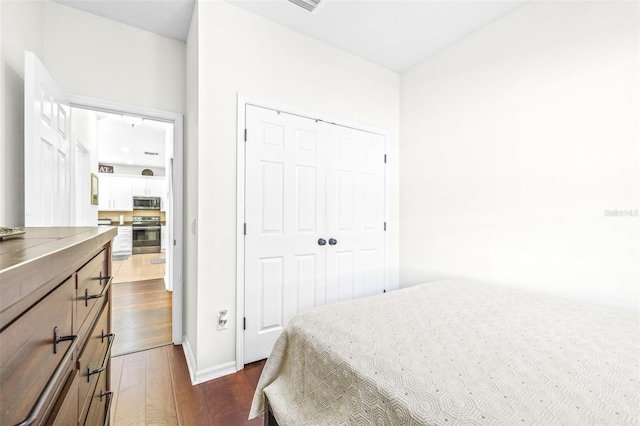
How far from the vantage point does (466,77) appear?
242 centimetres

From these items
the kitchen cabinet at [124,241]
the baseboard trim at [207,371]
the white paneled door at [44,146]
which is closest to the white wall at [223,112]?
the baseboard trim at [207,371]

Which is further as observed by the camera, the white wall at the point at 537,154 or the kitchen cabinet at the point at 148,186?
the kitchen cabinet at the point at 148,186

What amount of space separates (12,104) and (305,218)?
1909 mm

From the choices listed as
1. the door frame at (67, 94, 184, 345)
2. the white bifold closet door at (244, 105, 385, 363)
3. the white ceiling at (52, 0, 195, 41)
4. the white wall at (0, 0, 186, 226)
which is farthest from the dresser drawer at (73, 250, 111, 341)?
the white ceiling at (52, 0, 195, 41)

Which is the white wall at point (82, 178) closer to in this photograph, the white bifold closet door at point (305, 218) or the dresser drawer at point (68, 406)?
the white bifold closet door at point (305, 218)

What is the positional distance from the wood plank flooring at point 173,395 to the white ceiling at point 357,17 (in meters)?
2.68

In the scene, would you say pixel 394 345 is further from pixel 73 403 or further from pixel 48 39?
pixel 48 39

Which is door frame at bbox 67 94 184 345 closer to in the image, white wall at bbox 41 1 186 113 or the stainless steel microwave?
white wall at bbox 41 1 186 113

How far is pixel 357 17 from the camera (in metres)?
2.20

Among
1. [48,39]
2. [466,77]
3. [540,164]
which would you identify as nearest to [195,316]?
[48,39]

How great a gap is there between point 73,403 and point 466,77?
3058 mm

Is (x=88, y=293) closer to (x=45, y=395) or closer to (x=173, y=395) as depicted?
(x=45, y=395)

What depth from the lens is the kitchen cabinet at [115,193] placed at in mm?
7543

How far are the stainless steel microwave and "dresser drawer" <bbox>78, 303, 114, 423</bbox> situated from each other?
26.1 ft
